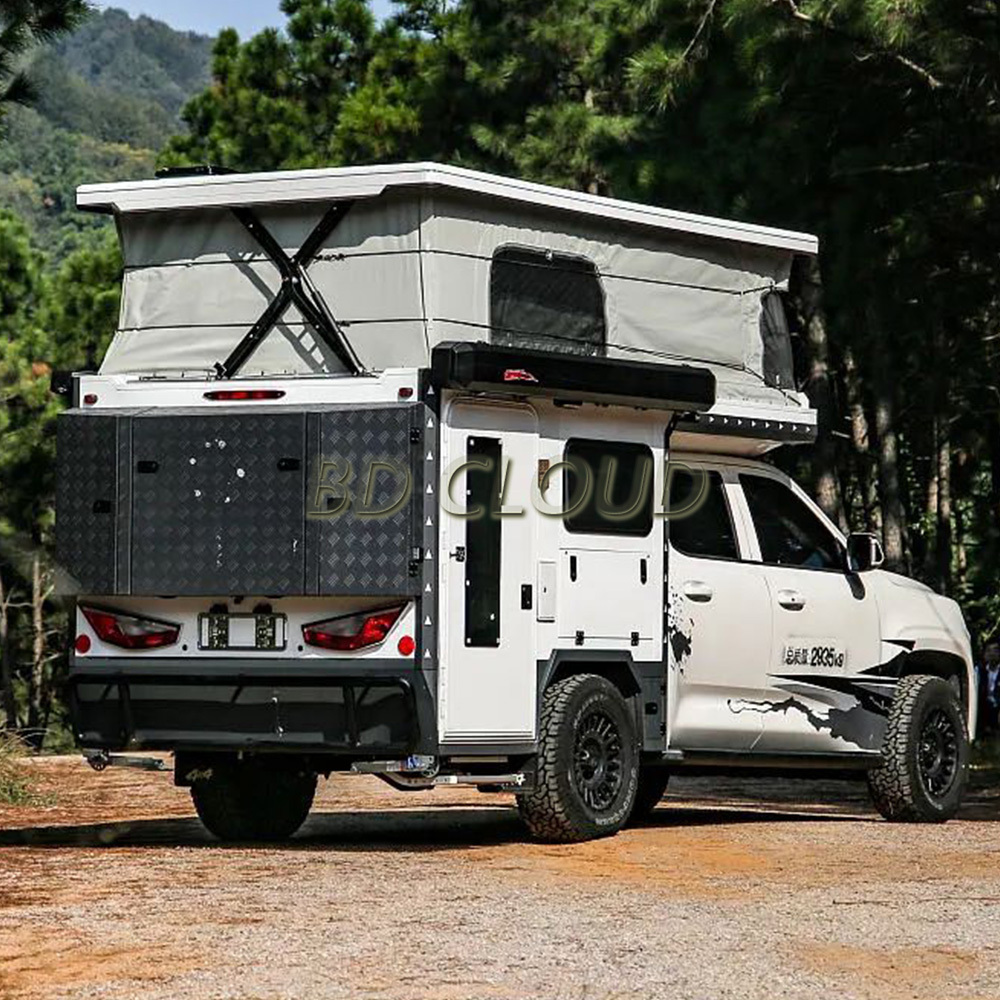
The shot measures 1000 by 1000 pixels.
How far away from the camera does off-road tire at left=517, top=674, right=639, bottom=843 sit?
12.9 meters

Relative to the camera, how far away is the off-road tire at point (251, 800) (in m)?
13.8

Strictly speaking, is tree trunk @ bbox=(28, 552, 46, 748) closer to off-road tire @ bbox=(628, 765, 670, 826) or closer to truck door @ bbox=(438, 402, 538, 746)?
off-road tire @ bbox=(628, 765, 670, 826)

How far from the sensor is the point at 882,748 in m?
15.2

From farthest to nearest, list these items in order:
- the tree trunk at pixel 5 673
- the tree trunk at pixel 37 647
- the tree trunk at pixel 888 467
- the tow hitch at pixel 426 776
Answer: the tree trunk at pixel 37 647, the tree trunk at pixel 5 673, the tree trunk at pixel 888 467, the tow hitch at pixel 426 776

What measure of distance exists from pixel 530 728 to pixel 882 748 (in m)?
3.24

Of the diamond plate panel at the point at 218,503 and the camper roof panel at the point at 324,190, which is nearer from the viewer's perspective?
the diamond plate panel at the point at 218,503

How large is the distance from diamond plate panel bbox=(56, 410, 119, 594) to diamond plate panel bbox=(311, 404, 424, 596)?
120cm

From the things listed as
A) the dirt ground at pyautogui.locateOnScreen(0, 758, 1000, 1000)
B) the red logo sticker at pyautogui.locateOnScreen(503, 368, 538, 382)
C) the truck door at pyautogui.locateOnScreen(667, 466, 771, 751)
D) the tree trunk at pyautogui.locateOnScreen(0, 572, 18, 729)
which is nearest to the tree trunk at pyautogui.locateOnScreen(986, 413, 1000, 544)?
the tree trunk at pyautogui.locateOnScreen(0, 572, 18, 729)

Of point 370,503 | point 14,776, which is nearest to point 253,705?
point 370,503

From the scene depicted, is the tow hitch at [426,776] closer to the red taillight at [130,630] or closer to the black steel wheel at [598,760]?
the black steel wheel at [598,760]

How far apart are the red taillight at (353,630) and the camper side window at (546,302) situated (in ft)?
5.07

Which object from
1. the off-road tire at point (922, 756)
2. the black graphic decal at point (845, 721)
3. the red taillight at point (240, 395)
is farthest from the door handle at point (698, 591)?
the red taillight at point (240, 395)

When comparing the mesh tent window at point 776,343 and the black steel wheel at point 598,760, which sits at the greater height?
the mesh tent window at point 776,343

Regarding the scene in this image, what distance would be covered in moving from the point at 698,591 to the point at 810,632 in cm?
106
